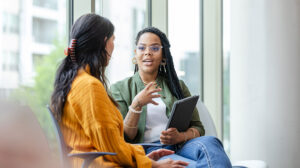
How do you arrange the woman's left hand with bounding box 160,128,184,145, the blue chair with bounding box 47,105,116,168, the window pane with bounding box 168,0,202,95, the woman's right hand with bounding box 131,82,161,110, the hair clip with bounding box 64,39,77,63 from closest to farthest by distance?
1. the blue chair with bounding box 47,105,116,168
2. the hair clip with bounding box 64,39,77,63
3. the woman's right hand with bounding box 131,82,161,110
4. the woman's left hand with bounding box 160,128,184,145
5. the window pane with bounding box 168,0,202,95

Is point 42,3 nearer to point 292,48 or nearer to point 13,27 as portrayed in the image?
point 13,27

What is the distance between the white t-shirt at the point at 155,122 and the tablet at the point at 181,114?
0.41 ft

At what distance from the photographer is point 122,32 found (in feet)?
9.20

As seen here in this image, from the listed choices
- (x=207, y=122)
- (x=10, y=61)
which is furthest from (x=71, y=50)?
(x=207, y=122)

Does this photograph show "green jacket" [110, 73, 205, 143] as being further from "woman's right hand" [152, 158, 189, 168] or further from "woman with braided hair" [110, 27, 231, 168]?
"woman's right hand" [152, 158, 189, 168]

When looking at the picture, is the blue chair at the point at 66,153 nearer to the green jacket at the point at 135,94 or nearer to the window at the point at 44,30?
the green jacket at the point at 135,94

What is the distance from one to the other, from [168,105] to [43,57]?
843mm

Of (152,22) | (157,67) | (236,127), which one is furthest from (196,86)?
(157,67)

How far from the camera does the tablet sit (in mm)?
1825

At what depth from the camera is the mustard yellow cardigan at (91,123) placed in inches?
49.6

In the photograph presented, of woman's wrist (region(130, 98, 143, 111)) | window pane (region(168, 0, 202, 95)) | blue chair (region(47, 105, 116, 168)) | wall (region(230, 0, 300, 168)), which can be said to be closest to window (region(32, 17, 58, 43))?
woman's wrist (region(130, 98, 143, 111))

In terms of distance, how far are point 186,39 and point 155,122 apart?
71.9 inches

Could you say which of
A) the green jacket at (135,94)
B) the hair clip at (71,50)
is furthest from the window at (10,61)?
the hair clip at (71,50)

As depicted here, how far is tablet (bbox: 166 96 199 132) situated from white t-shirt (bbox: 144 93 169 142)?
0.41 ft
